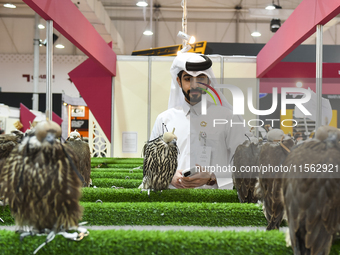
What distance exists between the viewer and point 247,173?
106cm

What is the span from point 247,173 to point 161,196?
14.3 inches

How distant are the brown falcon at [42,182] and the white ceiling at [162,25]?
10.5m

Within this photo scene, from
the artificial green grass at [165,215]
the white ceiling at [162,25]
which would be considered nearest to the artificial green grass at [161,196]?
the artificial green grass at [165,215]

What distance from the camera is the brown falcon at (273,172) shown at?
0.81 meters

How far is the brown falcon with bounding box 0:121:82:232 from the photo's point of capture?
0.65 metres

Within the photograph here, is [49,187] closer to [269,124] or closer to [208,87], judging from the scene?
[269,124]

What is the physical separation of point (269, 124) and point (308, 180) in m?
0.37

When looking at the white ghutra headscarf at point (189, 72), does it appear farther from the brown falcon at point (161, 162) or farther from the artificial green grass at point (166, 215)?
the artificial green grass at point (166, 215)

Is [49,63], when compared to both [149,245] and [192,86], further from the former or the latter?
[149,245]

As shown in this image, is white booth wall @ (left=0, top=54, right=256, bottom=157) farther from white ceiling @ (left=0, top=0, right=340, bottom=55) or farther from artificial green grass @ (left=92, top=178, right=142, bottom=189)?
white ceiling @ (left=0, top=0, right=340, bottom=55)

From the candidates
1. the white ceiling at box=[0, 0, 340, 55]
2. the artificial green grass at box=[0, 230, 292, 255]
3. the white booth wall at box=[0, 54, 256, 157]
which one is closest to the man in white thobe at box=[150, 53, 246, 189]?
the artificial green grass at box=[0, 230, 292, 255]

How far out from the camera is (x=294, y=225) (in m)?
0.63

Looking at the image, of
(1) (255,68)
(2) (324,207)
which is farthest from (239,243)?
(1) (255,68)

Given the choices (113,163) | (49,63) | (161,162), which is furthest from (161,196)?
(113,163)
